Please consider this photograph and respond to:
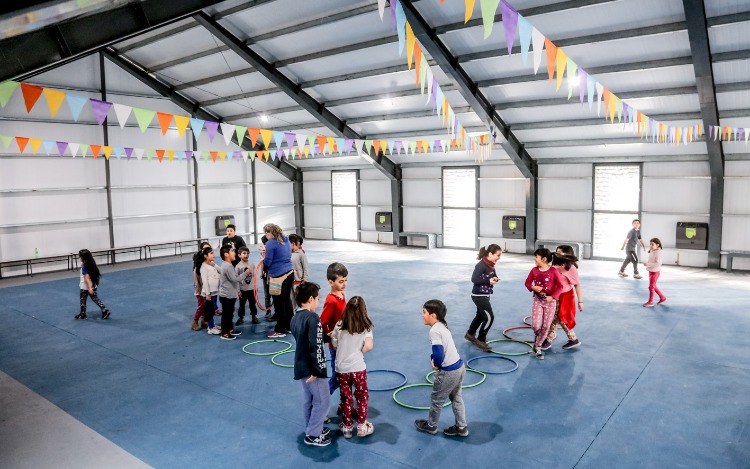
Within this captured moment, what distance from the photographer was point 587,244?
1451 cm

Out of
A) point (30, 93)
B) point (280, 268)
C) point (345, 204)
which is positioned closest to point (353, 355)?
point (280, 268)

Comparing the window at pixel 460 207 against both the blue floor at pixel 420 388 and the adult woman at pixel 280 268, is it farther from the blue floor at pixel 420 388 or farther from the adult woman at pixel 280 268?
the adult woman at pixel 280 268

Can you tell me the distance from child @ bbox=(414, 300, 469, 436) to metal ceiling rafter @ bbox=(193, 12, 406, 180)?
380 inches

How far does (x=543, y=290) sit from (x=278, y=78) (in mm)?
9151

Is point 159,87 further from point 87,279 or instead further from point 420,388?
point 420,388

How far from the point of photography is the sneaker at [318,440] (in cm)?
435

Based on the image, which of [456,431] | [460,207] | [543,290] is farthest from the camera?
[460,207]

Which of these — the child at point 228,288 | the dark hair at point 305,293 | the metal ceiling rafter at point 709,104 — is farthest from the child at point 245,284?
the metal ceiling rafter at point 709,104

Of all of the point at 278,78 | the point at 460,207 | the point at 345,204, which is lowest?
the point at 460,207

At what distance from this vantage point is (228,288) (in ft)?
24.1

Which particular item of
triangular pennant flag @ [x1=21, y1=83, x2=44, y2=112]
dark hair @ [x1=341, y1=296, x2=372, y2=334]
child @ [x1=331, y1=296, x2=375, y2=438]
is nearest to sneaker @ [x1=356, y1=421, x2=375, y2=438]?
child @ [x1=331, y1=296, x2=375, y2=438]

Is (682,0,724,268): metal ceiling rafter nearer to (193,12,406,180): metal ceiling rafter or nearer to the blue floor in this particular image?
the blue floor

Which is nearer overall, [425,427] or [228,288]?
[425,427]

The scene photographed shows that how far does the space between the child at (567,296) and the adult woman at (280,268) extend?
3621 mm
